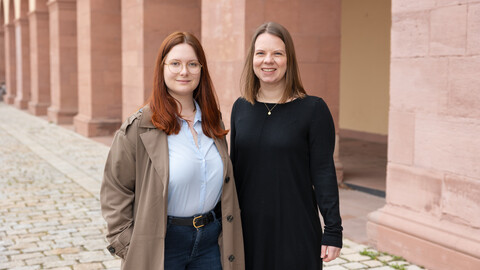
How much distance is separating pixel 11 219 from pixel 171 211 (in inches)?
185

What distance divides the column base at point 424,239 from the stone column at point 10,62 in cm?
2604

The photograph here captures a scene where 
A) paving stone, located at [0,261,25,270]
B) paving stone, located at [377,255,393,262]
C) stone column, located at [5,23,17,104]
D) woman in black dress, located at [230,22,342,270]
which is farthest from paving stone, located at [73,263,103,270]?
stone column, located at [5,23,17,104]

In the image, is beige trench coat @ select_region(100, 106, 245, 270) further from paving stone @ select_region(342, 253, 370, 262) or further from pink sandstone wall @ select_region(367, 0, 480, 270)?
paving stone @ select_region(342, 253, 370, 262)

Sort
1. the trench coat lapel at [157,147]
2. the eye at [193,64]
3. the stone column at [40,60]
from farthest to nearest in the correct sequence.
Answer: the stone column at [40,60]
the eye at [193,64]
the trench coat lapel at [157,147]

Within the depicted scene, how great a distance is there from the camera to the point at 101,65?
→ 14961mm

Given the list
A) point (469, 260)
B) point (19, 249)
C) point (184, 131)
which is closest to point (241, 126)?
point (184, 131)

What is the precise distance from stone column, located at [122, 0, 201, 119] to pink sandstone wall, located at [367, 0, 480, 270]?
7344 millimetres

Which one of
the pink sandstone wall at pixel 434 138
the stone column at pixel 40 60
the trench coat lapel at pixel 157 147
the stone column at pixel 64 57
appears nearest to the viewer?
the trench coat lapel at pixel 157 147

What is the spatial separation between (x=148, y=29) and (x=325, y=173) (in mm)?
9554

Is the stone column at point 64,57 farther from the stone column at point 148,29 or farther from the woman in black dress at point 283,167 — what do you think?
the woman in black dress at point 283,167

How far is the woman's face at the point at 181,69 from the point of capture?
2.43 m

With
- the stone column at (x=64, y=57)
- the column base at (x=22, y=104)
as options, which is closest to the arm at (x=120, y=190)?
the stone column at (x=64, y=57)

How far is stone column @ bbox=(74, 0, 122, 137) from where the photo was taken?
1478 cm

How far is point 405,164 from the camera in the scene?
4941 millimetres
